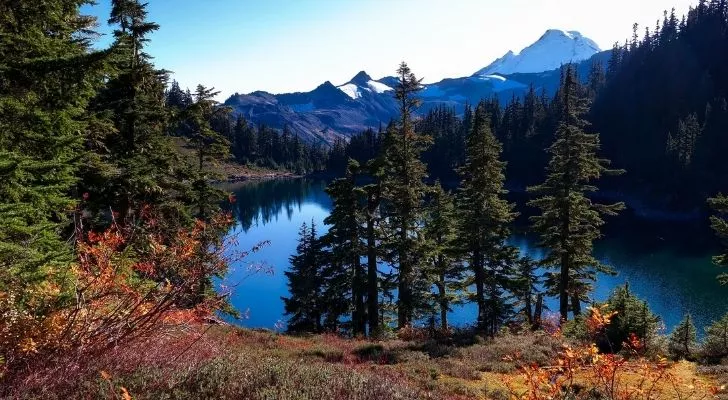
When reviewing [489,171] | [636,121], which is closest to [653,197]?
[636,121]

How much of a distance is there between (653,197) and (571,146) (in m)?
92.2

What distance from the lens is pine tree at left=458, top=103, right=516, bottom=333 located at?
25391 millimetres

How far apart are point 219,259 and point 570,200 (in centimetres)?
2072

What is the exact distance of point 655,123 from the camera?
12369 cm

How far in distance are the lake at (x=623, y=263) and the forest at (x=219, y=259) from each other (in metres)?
3.29

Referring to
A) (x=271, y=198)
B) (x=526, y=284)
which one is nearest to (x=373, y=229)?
(x=526, y=284)

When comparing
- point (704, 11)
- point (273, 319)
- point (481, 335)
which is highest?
point (704, 11)

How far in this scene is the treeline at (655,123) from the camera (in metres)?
98.2

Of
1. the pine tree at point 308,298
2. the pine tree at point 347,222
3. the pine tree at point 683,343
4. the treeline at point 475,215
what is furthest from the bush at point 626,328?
the pine tree at point 308,298

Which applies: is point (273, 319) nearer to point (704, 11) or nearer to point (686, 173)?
point (686, 173)

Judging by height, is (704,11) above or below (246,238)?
above

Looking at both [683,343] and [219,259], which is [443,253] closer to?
[683,343]

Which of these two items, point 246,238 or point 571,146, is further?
point 246,238

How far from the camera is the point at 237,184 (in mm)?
150500
